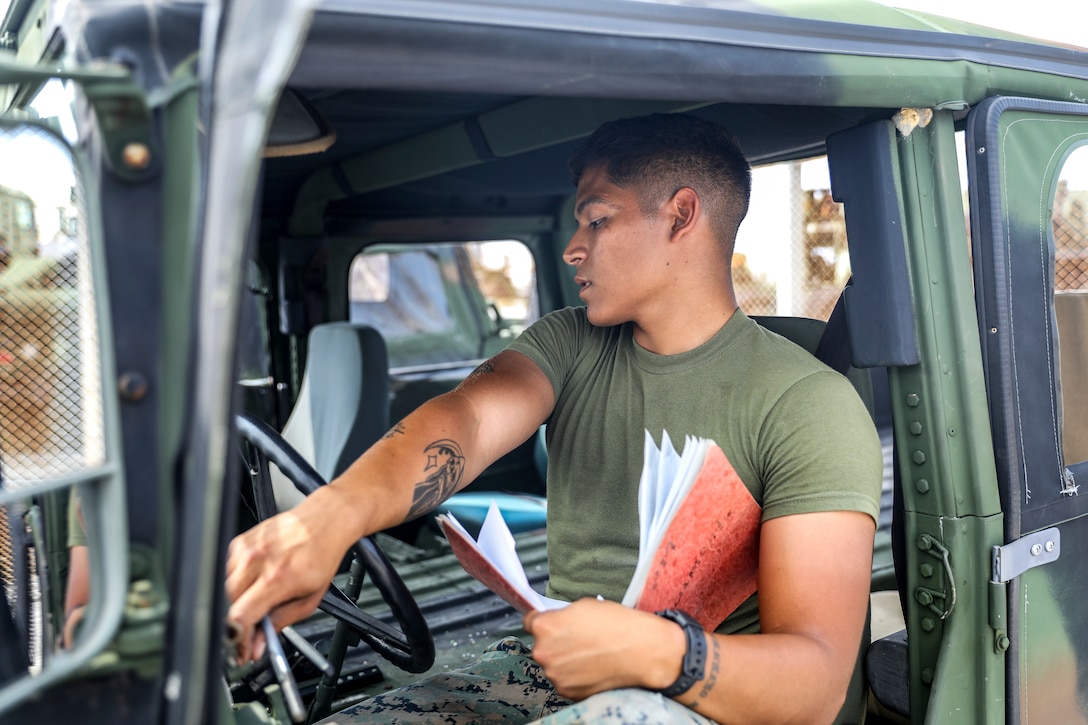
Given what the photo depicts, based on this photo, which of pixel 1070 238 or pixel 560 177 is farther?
pixel 560 177

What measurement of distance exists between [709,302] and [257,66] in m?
1.15

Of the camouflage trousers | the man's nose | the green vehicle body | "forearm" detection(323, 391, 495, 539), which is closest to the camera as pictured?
the green vehicle body

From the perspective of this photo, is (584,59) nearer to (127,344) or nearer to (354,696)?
(127,344)

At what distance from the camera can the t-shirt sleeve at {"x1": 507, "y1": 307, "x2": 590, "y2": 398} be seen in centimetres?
180

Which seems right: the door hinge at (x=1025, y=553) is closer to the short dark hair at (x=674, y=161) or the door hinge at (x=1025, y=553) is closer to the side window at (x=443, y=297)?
the short dark hair at (x=674, y=161)

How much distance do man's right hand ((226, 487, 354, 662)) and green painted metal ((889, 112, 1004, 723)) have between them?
932mm

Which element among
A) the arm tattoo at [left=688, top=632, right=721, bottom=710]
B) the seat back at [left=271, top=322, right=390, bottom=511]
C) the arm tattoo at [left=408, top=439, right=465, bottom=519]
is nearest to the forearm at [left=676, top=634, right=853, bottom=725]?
the arm tattoo at [left=688, top=632, right=721, bottom=710]

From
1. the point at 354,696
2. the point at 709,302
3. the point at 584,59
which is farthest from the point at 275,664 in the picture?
the point at 354,696

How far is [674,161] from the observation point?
5.54ft

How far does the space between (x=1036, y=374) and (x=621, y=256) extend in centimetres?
73

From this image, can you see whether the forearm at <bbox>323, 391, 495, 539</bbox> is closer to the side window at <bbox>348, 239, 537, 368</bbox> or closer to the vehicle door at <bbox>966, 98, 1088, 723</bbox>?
the vehicle door at <bbox>966, 98, 1088, 723</bbox>

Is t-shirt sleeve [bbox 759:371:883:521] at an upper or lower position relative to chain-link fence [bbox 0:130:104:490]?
lower

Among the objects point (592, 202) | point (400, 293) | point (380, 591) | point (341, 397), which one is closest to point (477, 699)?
point (380, 591)

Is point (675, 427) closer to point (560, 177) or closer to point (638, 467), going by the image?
point (638, 467)
